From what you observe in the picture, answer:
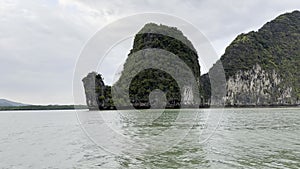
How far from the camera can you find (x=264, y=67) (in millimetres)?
108250

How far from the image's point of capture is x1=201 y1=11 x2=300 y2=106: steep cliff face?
105000 millimetres

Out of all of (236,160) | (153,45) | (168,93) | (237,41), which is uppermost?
(237,41)

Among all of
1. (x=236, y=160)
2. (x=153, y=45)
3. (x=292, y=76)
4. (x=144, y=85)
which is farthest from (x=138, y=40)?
(x=236, y=160)

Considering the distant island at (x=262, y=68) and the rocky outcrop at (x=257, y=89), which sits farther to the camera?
the rocky outcrop at (x=257, y=89)

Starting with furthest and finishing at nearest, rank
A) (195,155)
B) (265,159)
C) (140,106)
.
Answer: (140,106)
(195,155)
(265,159)

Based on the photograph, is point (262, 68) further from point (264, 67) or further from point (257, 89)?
point (257, 89)

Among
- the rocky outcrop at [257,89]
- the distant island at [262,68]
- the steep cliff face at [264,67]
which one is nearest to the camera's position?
the distant island at [262,68]

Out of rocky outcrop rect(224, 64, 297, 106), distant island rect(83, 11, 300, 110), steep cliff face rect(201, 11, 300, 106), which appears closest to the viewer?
distant island rect(83, 11, 300, 110)

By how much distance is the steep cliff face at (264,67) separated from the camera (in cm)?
10500

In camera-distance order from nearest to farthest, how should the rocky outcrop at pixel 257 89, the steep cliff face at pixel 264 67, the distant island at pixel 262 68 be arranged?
1. the distant island at pixel 262 68
2. the rocky outcrop at pixel 257 89
3. the steep cliff face at pixel 264 67

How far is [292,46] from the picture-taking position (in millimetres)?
115125

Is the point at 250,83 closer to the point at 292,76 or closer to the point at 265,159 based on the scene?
the point at 292,76

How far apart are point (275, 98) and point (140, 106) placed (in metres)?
51.0

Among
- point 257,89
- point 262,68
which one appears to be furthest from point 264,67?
point 257,89
